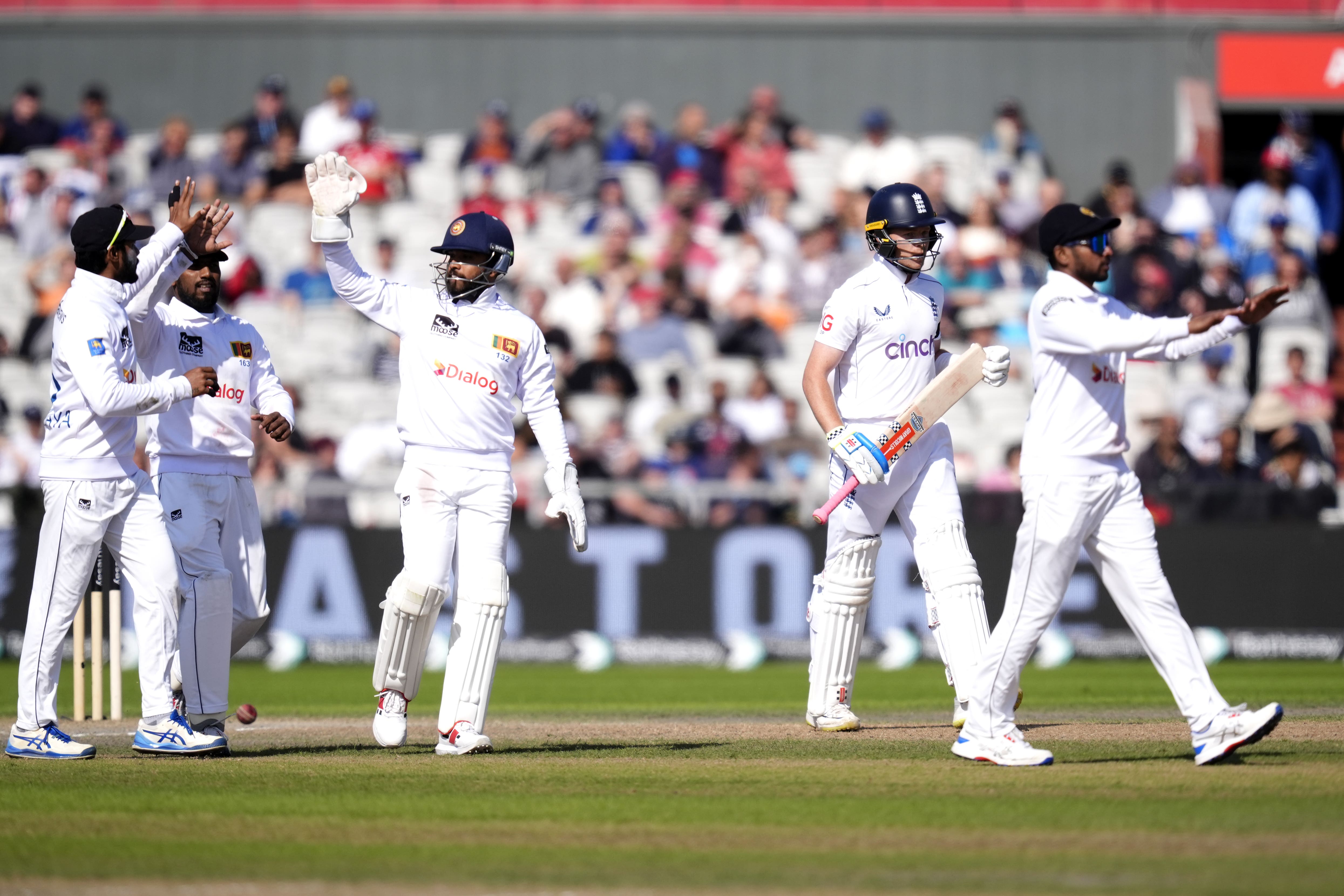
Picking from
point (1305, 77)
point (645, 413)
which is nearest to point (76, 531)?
point (645, 413)

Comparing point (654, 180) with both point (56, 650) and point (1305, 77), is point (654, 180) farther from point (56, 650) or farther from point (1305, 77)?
point (56, 650)

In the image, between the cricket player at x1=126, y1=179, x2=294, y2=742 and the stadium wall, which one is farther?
the stadium wall

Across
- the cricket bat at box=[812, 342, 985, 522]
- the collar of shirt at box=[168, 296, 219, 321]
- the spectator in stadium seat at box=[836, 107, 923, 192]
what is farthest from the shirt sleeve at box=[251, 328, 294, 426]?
the spectator in stadium seat at box=[836, 107, 923, 192]

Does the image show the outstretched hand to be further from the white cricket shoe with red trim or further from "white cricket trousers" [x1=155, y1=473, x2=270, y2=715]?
"white cricket trousers" [x1=155, y1=473, x2=270, y2=715]

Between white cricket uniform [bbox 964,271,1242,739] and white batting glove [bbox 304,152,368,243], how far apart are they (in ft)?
10.4

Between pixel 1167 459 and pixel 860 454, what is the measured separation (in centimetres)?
827

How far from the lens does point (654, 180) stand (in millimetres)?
21141

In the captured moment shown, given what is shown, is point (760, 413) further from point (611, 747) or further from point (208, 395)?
point (208, 395)

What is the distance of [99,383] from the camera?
24.5ft

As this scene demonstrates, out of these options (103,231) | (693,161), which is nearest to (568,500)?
(103,231)

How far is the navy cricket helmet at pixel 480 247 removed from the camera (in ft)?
26.8

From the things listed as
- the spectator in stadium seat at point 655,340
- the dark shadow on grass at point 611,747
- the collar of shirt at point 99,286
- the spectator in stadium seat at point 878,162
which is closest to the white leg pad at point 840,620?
the dark shadow on grass at point 611,747

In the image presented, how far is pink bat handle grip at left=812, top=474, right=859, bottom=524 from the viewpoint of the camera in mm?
8188

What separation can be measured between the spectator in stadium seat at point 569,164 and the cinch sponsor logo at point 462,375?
1312 centimetres
